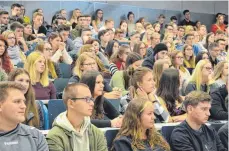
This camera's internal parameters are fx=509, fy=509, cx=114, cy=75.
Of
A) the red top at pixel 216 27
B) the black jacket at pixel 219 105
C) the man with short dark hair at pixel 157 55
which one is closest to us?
the black jacket at pixel 219 105

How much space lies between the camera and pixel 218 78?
6152 mm

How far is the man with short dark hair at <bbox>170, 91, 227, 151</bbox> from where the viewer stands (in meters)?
4.07

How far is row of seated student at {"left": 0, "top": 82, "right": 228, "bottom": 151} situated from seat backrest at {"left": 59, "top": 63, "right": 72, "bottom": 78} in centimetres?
284

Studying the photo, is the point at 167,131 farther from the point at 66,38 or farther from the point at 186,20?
the point at 186,20

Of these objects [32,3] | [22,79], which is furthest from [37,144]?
[32,3]

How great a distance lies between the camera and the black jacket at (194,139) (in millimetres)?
4066

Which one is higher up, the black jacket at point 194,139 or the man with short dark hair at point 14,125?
the man with short dark hair at point 14,125

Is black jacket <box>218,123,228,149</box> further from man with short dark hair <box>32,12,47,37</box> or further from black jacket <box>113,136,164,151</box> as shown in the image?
man with short dark hair <box>32,12,47,37</box>

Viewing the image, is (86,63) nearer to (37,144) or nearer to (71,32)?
(37,144)

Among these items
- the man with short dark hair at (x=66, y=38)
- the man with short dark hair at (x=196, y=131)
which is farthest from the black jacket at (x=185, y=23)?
the man with short dark hair at (x=196, y=131)

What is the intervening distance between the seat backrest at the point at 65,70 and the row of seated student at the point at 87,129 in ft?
9.30

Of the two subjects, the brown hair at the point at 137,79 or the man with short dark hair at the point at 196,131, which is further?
the brown hair at the point at 137,79

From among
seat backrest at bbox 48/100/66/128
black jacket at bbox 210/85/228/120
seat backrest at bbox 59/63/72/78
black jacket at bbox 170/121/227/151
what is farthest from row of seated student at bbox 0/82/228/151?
seat backrest at bbox 59/63/72/78

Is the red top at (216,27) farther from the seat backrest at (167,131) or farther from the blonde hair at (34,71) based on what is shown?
the seat backrest at (167,131)
